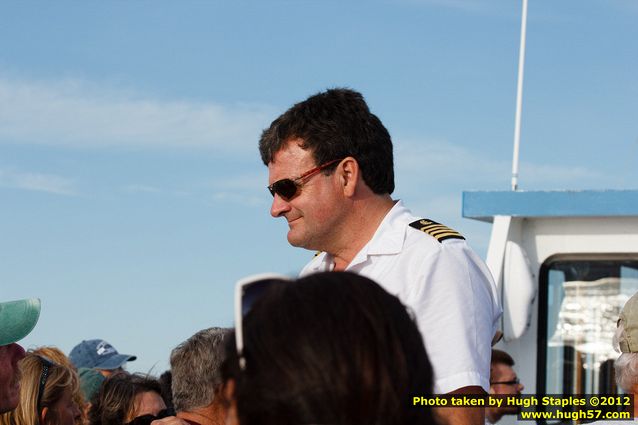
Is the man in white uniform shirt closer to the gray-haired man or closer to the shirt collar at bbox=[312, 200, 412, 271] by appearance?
the shirt collar at bbox=[312, 200, 412, 271]

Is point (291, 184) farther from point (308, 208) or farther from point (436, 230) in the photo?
point (436, 230)

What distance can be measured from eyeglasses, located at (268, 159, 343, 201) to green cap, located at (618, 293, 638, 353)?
41.2 inches

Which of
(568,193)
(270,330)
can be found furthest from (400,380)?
(568,193)

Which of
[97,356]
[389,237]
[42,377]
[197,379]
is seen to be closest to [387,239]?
[389,237]

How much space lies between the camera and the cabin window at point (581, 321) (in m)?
6.05

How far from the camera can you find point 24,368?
13.5 feet

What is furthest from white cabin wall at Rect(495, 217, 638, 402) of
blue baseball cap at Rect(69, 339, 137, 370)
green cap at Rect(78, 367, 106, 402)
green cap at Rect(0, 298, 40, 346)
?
green cap at Rect(0, 298, 40, 346)

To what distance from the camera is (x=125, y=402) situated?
4.88m

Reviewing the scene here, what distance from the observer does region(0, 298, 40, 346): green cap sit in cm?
308

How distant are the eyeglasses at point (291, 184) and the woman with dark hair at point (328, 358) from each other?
1933 millimetres

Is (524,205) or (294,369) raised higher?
(524,205)

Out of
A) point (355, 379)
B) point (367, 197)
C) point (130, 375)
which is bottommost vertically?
point (130, 375)

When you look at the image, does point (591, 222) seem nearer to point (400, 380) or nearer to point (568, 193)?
point (568, 193)

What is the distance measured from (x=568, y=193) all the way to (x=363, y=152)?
120 inches
